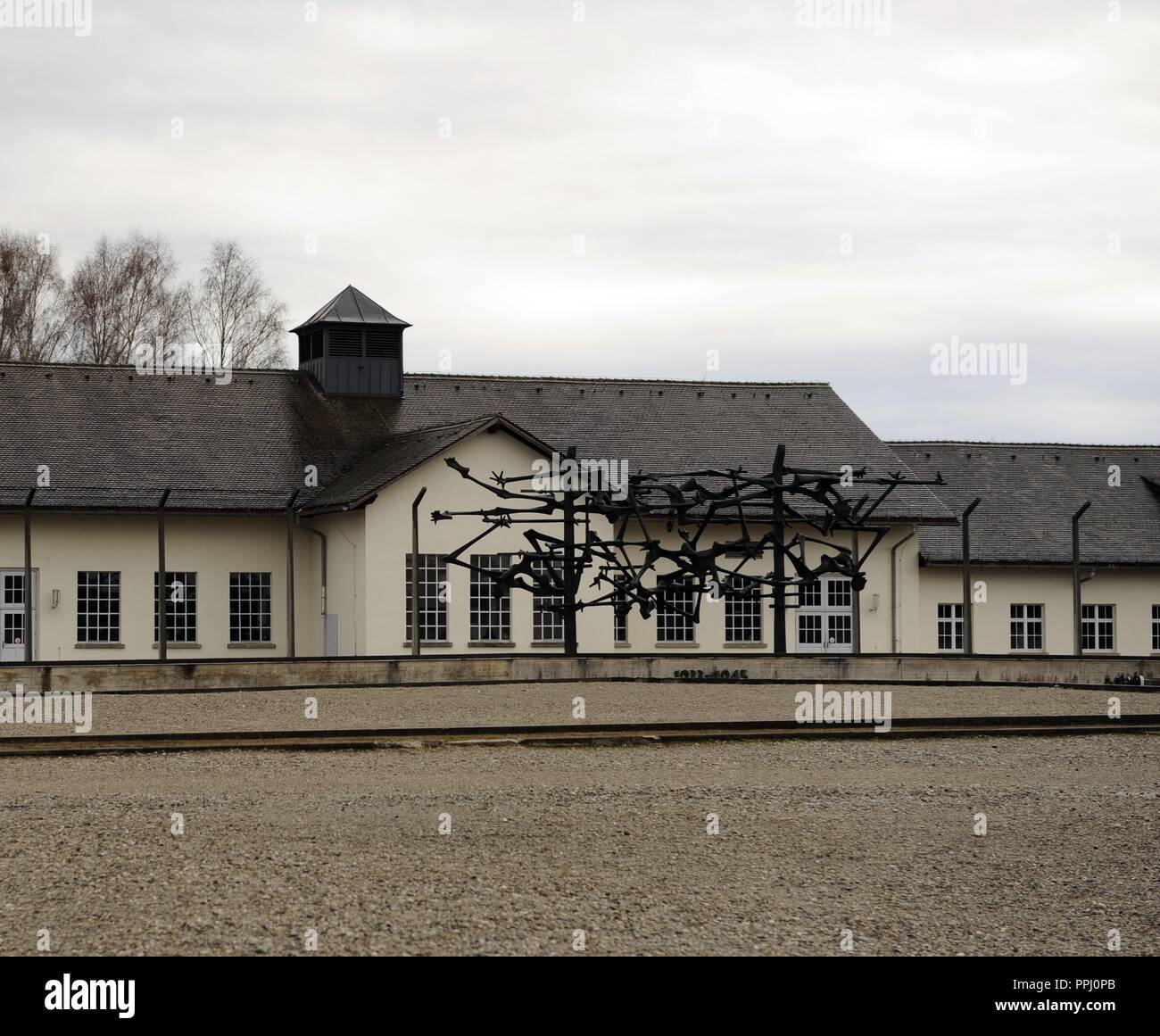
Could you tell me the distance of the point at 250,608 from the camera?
37.4 meters

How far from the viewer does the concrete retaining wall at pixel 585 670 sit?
24984mm

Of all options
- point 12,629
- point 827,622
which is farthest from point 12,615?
point 827,622

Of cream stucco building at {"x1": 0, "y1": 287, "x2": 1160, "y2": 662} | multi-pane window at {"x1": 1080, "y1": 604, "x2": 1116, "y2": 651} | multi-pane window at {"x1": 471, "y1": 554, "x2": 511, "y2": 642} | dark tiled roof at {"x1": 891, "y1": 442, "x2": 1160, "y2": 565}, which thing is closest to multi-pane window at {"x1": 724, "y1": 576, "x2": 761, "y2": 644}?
cream stucco building at {"x1": 0, "y1": 287, "x2": 1160, "y2": 662}

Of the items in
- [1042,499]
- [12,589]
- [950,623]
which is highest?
[1042,499]

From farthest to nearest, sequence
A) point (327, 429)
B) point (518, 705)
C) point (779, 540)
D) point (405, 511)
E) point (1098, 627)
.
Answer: point (1098, 627), point (327, 429), point (405, 511), point (779, 540), point (518, 705)

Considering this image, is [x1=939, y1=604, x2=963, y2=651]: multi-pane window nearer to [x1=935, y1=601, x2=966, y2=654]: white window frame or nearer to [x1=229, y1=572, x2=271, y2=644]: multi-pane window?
[x1=935, y1=601, x2=966, y2=654]: white window frame

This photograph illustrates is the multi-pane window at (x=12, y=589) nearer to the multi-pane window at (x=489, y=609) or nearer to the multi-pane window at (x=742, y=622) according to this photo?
the multi-pane window at (x=489, y=609)

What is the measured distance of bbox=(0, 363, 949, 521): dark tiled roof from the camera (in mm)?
36938

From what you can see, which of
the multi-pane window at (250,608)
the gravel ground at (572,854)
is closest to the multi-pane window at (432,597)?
the multi-pane window at (250,608)

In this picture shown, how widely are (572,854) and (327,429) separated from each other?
2951cm

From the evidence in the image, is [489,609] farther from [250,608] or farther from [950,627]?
[950,627]

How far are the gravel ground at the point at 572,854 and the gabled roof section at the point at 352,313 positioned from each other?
26420 millimetres

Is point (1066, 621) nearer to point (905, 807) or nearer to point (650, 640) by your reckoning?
point (650, 640)
